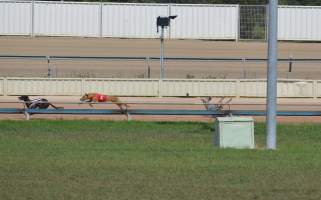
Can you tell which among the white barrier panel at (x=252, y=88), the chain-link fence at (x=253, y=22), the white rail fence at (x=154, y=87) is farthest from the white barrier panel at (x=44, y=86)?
the chain-link fence at (x=253, y=22)

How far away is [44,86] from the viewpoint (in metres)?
30.3

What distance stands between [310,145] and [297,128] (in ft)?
13.4

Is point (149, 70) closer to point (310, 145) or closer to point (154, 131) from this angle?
point (154, 131)

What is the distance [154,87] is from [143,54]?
1162 centimetres

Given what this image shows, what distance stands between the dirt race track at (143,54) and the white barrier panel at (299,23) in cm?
43

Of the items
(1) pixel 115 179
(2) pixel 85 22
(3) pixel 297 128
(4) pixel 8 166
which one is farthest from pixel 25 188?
(2) pixel 85 22

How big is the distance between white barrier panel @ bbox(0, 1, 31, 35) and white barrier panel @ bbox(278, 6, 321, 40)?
42.6 feet

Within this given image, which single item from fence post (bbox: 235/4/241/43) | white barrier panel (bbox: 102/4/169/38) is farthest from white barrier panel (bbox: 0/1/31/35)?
fence post (bbox: 235/4/241/43)

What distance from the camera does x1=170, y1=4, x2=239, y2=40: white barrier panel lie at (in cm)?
4619

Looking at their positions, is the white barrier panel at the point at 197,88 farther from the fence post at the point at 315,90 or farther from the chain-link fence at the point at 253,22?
the chain-link fence at the point at 253,22

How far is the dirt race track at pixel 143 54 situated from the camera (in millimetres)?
36406

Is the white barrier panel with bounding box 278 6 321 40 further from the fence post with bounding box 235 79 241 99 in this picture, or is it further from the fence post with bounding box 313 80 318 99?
the fence post with bounding box 235 79 241 99

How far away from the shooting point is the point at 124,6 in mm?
47094

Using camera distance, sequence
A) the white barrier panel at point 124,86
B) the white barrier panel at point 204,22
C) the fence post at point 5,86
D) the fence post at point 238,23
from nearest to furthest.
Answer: the fence post at point 5,86
the white barrier panel at point 124,86
the fence post at point 238,23
the white barrier panel at point 204,22
